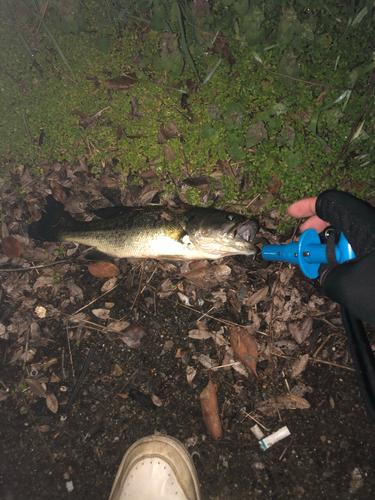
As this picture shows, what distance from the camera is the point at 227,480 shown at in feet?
11.6

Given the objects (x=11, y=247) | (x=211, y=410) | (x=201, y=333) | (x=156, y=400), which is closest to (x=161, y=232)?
(x=201, y=333)

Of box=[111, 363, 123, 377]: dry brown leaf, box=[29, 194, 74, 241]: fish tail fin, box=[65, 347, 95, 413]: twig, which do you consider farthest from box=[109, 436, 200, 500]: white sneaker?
box=[29, 194, 74, 241]: fish tail fin

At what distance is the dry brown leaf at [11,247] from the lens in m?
4.74

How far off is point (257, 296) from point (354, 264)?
65.5 inches

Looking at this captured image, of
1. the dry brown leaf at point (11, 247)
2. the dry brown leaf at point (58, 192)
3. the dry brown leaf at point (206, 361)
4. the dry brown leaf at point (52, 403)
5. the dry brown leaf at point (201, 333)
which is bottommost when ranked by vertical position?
the dry brown leaf at point (52, 403)

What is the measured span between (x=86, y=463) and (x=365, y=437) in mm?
4111

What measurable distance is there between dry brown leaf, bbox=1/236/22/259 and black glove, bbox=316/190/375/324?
16.9 feet

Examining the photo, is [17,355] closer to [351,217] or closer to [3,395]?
[3,395]

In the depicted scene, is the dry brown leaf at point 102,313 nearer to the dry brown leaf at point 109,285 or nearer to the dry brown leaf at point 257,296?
the dry brown leaf at point 109,285

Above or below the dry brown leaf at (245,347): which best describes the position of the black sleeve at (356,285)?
above

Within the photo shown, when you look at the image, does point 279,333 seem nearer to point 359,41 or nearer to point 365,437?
point 365,437

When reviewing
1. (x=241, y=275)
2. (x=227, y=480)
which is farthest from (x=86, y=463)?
(x=241, y=275)

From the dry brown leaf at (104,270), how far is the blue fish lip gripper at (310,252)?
2798 millimetres

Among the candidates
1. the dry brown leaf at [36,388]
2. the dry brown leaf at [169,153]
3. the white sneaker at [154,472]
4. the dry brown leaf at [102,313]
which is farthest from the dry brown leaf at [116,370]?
the dry brown leaf at [169,153]
